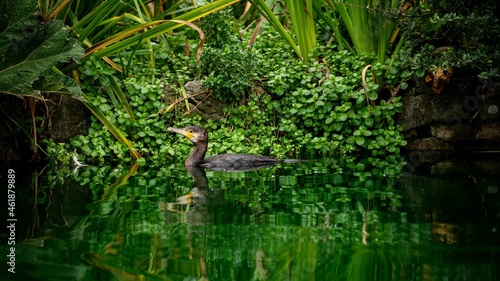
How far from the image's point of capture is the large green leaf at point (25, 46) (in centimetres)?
734

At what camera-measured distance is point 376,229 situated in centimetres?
470

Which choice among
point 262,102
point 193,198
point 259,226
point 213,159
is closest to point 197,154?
point 213,159

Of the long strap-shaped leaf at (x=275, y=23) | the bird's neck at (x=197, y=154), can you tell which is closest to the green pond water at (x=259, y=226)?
the bird's neck at (x=197, y=154)

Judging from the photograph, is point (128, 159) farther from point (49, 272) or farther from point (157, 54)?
point (49, 272)

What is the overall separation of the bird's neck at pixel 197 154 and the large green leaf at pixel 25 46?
1776mm

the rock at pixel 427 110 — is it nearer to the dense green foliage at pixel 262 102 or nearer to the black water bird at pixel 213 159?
the dense green foliage at pixel 262 102

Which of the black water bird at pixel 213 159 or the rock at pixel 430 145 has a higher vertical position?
the rock at pixel 430 145

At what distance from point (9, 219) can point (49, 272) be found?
4.83 feet

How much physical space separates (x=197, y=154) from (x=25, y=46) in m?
2.20

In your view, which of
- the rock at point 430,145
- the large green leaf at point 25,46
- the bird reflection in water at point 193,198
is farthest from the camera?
the rock at point 430,145

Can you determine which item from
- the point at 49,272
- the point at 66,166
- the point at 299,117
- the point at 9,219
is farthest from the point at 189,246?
the point at 299,117

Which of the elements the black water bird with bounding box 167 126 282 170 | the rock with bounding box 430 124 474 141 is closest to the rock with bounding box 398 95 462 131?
the rock with bounding box 430 124 474 141

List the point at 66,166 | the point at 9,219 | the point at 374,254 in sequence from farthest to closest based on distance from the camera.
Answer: the point at 66,166 < the point at 9,219 < the point at 374,254

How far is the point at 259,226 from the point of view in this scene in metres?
4.84
